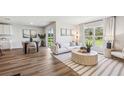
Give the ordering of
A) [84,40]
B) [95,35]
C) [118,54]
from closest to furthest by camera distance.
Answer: [118,54]
[95,35]
[84,40]

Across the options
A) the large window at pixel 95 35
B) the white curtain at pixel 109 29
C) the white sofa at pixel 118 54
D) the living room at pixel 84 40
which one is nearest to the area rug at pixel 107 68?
the living room at pixel 84 40

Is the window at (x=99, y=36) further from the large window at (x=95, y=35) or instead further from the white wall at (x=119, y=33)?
the white wall at (x=119, y=33)

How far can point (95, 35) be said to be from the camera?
6.48 feet

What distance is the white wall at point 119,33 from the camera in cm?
164

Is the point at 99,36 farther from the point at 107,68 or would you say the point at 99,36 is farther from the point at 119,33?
the point at 107,68

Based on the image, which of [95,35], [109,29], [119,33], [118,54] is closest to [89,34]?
[95,35]

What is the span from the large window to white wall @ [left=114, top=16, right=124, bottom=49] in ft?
0.88

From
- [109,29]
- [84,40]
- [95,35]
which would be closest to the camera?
[109,29]

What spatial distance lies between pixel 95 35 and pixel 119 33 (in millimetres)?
439

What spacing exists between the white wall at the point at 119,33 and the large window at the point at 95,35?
0.27 metres

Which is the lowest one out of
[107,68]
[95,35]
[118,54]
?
[107,68]
